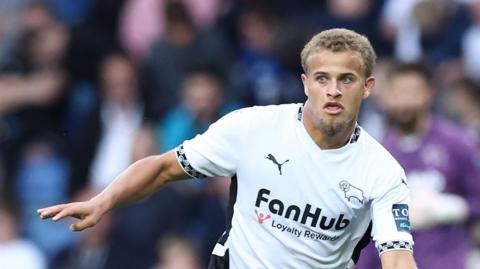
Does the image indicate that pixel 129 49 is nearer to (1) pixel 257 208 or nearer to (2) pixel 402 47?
(2) pixel 402 47

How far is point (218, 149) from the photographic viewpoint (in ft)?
23.5

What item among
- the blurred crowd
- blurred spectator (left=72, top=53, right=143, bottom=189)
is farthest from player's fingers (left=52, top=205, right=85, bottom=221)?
blurred spectator (left=72, top=53, right=143, bottom=189)

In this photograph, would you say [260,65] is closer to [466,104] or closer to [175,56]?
[175,56]

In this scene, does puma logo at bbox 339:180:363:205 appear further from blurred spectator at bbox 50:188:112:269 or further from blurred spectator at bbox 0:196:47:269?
blurred spectator at bbox 0:196:47:269

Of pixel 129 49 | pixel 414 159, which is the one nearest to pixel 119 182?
pixel 414 159

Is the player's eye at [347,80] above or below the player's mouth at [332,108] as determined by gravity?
above

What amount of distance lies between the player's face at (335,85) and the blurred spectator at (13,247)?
6.00m

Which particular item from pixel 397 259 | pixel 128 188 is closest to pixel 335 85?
pixel 397 259

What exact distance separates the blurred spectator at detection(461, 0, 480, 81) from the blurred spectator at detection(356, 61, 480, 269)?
2.82 m

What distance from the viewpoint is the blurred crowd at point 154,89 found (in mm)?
12234

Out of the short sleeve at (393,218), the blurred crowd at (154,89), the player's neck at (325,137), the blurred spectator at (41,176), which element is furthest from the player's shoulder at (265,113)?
the blurred spectator at (41,176)

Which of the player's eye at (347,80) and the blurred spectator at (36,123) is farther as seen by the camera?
the blurred spectator at (36,123)

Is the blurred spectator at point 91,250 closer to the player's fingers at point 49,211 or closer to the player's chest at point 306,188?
the player's chest at point 306,188

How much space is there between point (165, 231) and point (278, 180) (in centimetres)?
509
